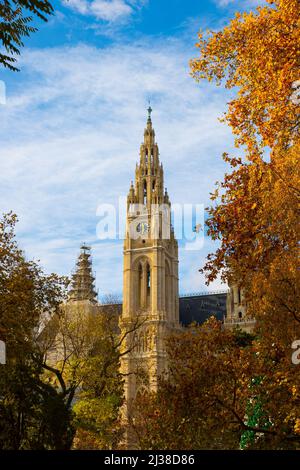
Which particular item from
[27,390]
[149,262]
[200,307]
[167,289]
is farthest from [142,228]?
[27,390]

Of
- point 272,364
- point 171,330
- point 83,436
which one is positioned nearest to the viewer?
point 272,364

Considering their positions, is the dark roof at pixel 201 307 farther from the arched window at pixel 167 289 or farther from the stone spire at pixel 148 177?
the stone spire at pixel 148 177

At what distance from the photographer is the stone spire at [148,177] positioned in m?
76.3

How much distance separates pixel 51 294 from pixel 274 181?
10.1 metres

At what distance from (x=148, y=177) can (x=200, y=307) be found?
18.9m

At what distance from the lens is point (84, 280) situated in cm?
8012

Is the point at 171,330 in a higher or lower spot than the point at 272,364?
higher

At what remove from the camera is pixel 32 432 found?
20.9 m

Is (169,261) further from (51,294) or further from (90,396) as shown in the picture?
(51,294)

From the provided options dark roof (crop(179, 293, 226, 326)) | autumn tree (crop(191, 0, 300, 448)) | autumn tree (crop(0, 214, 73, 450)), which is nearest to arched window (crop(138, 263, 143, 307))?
dark roof (crop(179, 293, 226, 326))

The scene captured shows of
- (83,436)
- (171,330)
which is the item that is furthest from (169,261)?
(83,436)

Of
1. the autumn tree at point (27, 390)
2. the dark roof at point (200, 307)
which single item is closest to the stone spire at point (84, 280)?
the dark roof at point (200, 307)

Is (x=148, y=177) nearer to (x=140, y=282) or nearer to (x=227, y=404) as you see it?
(x=140, y=282)
